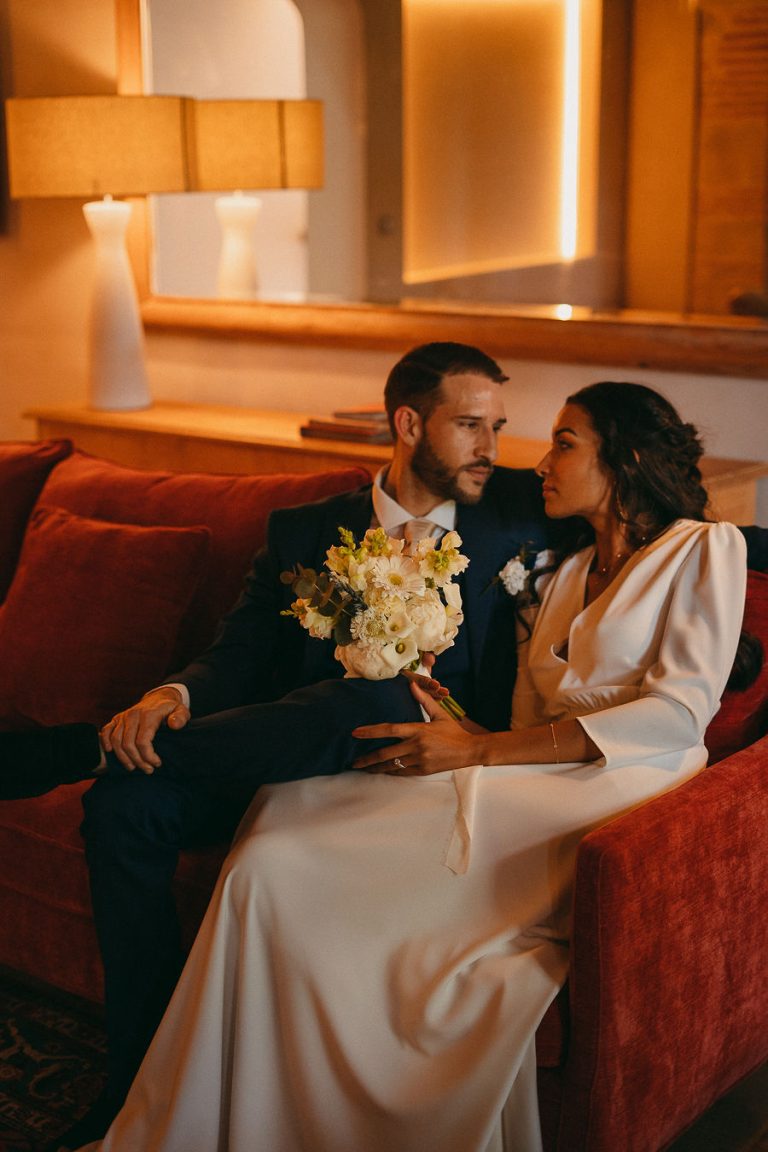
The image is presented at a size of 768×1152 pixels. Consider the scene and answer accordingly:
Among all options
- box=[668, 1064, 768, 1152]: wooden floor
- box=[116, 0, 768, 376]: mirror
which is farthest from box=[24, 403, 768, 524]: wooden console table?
box=[668, 1064, 768, 1152]: wooden floor

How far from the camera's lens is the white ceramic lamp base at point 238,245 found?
13.3ft

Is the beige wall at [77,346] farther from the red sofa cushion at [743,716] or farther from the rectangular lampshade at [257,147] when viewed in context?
the red sofa cushion at [743,716]

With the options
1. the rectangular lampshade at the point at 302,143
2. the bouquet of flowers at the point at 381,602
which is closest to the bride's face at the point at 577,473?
the bouquet of flowers at the point at 381,602

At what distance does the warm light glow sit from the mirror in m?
0.10

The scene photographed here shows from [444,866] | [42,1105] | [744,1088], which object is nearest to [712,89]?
[444,866]

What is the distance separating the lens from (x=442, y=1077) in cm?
199

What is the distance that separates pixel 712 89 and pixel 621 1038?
2.11 metres

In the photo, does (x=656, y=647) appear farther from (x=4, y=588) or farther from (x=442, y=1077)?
(x=4, y=588)

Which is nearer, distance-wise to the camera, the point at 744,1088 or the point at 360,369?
the point at 744,1088

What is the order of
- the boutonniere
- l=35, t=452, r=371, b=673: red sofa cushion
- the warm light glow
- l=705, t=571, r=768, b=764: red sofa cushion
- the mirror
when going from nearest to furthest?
l=705, t=571, r=768, b=764: red sofa cushion < the boutonniere < l=35, t=452, r=371, b=673: red sofa cushion < the mirror < the warm light glow

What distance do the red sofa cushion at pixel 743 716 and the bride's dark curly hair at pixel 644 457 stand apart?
24 cm

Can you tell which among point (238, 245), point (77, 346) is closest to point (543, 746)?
point (238, 245)

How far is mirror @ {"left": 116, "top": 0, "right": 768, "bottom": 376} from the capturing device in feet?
10.3

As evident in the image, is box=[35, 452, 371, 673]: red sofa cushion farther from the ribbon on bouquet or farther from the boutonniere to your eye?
the ribbon on bouquet
